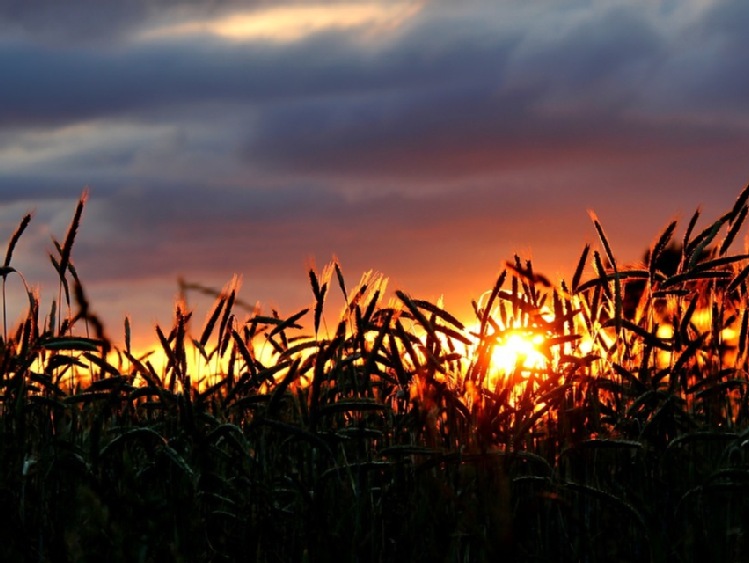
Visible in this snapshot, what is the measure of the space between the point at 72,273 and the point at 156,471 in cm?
131

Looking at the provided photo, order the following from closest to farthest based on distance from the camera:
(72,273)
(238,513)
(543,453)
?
(238,513) → (543,453) → (72,273)

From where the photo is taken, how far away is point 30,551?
13.8 ft

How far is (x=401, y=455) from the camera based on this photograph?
4.32 m

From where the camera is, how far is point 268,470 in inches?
179

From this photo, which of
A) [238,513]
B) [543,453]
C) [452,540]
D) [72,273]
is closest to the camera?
[452,540]

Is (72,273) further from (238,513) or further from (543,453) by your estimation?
(543,453)

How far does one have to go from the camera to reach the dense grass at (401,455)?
4125 mm

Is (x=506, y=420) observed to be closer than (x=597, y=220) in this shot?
Yes

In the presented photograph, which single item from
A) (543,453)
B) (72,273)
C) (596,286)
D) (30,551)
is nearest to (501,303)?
(596,286)

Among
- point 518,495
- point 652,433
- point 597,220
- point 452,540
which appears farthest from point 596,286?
point 452,540

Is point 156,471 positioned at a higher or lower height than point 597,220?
lower

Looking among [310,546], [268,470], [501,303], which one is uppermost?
[501,303]

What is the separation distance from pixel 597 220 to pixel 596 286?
0.34 metres

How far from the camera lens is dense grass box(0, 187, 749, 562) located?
13.5ft
